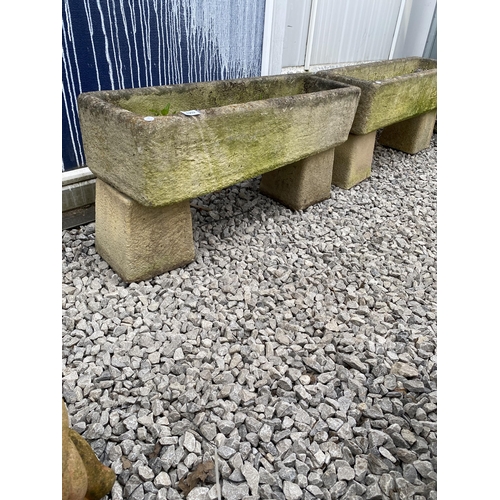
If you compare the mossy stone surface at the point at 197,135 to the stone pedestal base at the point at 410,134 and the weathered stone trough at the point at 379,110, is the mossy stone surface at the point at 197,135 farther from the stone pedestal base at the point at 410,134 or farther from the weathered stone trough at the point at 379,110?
the stone pedestal base at the point at 410,134

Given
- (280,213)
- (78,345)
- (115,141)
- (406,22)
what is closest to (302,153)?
(280,213)

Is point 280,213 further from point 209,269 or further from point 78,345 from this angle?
point 78,345

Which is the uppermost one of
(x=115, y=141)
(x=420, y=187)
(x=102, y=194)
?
(x=115, y=141)

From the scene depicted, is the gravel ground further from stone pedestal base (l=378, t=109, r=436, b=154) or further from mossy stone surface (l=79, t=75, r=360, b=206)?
stone pedestal base (l=378, t=109, r=436, b=154)

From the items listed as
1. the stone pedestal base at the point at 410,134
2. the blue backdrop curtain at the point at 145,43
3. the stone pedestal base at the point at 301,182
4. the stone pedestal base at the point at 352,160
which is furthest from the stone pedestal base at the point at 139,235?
the stone pedestal base at the point at 410,134

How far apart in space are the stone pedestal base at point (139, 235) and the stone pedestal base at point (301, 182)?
0.91m

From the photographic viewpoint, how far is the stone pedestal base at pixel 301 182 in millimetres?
2742

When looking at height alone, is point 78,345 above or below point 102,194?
below

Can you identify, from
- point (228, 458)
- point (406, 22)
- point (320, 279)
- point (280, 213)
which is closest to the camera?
point (228, 458)

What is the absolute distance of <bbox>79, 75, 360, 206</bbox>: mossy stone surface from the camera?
175 centimetres

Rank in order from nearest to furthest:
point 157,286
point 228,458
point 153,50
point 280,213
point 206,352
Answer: point 228,458 < point 206,352 < point 157,286 < point 153,50 < point 280,213

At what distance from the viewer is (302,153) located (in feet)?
8.09

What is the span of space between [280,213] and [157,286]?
1.07 m

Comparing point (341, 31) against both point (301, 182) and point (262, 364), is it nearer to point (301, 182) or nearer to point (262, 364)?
point (301, 182)
